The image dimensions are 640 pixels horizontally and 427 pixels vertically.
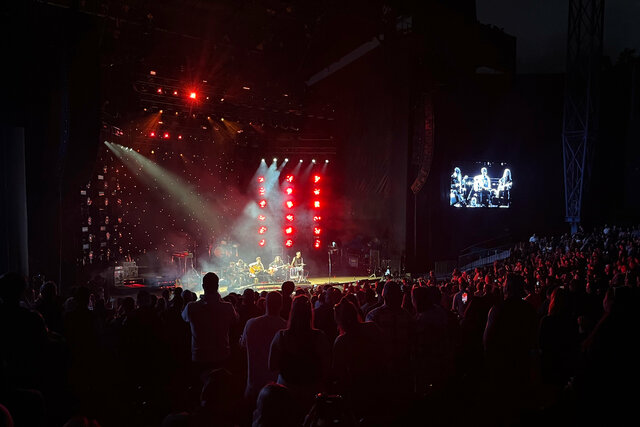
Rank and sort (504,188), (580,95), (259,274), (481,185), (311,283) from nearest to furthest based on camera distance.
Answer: (311,283), (259,274), (580,95), (481,185), (504,188)

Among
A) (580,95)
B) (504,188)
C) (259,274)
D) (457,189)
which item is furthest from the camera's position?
(504,188)

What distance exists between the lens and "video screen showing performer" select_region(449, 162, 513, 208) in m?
21.2

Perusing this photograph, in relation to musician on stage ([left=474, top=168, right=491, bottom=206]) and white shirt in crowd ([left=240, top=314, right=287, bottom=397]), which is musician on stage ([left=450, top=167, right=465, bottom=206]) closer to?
musician on stage ([left=474, top=168, right=491, bottom=206])

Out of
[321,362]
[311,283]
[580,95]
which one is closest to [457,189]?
[580,95]

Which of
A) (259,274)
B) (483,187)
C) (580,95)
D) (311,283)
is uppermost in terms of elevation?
(580,95)

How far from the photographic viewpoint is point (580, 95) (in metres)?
22.3

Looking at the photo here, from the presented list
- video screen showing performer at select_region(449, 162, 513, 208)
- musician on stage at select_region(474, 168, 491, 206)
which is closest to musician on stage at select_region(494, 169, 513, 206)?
video screen showing performer at select_region(449, 162, 513, 208)

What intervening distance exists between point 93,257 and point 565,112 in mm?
21935

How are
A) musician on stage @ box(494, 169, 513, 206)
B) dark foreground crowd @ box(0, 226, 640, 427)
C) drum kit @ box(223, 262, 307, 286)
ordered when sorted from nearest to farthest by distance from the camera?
dark foreground crowd @ box(0, 226, 640, 427) → drum kit @ box(223, 262, 307, 286) → musician on stage @ box(494, 169, 513, 206)

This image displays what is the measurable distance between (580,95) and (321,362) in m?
23.9

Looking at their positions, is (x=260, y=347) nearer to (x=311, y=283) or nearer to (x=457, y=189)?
(x=311, y=283)

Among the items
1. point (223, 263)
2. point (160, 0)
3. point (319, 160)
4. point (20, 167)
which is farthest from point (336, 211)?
point (20, 167)

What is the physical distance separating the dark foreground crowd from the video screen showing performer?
51.6ft

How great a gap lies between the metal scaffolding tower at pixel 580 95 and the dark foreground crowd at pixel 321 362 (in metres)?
19.1
